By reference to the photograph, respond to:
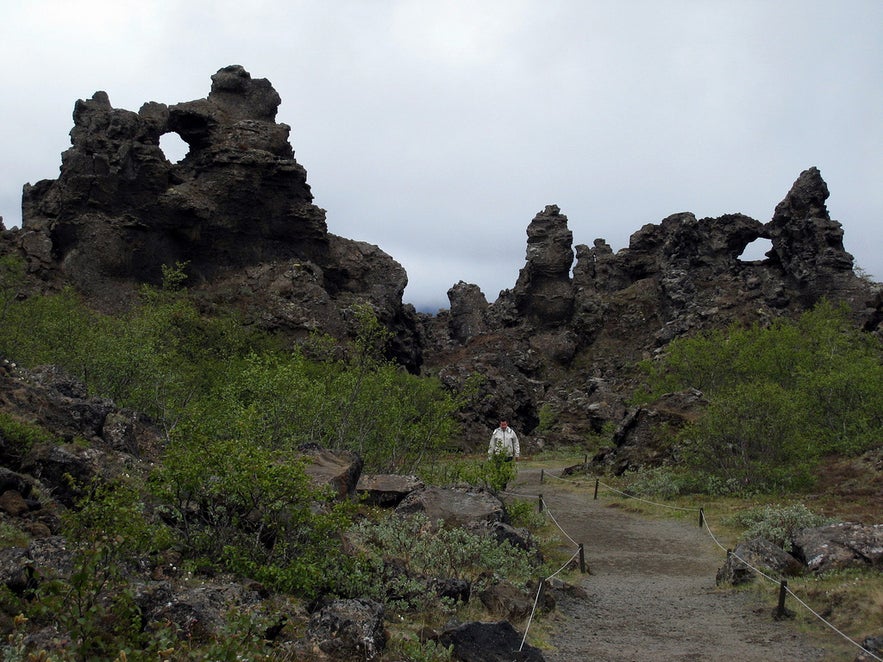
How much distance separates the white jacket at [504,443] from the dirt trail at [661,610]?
4612 mm

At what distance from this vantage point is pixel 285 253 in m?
61.3

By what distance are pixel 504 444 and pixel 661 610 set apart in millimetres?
13389

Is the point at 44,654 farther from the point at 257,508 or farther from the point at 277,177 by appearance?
the point at 277,177

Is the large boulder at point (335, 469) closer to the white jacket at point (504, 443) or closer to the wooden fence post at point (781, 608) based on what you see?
the wooden fence post at point (781, 608)

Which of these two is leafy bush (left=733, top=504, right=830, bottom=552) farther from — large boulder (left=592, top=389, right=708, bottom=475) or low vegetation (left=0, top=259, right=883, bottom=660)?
large boulder (left=592, top=389, right=708, bottom=475)

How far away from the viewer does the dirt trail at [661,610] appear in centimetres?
829

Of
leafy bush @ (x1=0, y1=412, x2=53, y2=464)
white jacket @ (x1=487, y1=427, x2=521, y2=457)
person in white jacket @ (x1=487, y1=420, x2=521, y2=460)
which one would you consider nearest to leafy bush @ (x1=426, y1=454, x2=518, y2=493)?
person in white jacket @ (x1=487, y1=420, x2=521, y2=460)

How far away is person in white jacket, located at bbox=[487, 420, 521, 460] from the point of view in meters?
21.5

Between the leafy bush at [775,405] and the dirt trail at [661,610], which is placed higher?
the leafy bush at [775,405]

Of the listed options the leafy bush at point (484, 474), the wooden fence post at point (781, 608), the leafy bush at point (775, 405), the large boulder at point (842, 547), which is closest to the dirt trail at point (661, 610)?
the wooden fence post at point (781, 608)

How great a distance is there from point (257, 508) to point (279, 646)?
Answer: 2.66 metres

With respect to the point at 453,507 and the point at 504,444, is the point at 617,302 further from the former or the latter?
the point at 453,507

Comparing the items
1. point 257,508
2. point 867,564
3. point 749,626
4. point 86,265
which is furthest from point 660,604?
point 86,265

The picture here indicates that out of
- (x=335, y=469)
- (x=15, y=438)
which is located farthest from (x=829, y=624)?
(x=15, y=438)
